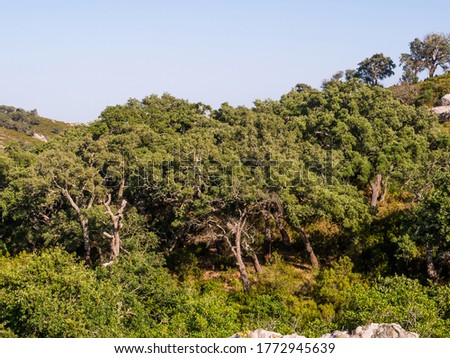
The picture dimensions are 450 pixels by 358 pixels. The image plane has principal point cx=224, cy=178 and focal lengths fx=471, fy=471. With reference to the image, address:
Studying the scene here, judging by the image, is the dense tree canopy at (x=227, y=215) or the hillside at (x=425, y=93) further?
the hillside at (x=425, y=93)

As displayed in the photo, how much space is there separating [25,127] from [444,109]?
11785 cm

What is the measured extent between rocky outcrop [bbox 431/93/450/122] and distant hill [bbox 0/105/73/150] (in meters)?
96.1

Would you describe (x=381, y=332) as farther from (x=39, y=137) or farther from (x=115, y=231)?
(x=39, y=137)

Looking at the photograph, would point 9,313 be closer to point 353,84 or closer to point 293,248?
point 293,248

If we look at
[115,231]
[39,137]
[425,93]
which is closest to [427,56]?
[425,93]

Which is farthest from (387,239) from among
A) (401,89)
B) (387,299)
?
(401,89)

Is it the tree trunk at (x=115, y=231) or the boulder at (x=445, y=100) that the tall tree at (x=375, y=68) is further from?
the tree trunk at (x=115, y=231)

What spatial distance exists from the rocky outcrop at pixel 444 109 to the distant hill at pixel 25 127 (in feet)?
315

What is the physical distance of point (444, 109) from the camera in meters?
63.1

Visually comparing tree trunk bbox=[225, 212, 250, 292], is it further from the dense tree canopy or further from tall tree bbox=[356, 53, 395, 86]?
tall tree bbox=[356, 53, 395, 86]

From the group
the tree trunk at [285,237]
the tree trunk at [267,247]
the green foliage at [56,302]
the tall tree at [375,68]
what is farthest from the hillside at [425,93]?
the green foliage at [56,302]

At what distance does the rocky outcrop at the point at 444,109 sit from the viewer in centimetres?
6126

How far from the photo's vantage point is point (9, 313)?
21531mm

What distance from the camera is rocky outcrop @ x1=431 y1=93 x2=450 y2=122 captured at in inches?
2412
